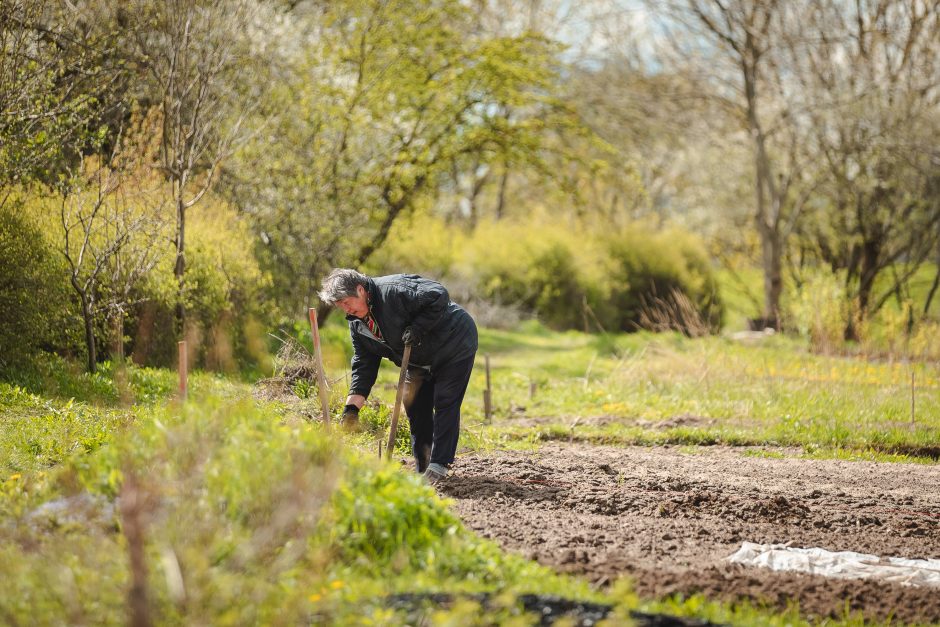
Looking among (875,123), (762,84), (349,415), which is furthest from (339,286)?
(762,84)

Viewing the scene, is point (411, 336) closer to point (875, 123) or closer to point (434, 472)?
point (434, 472)

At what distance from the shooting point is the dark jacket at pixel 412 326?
5.66 meters

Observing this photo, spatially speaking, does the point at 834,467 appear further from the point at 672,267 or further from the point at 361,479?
the point at 672,267

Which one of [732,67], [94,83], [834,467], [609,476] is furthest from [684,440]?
[732,67]

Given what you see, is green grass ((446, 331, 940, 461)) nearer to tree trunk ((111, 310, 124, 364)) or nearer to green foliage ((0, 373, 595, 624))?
green foliage ((0, 373, 595, 624))

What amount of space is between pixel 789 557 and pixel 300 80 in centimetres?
1181

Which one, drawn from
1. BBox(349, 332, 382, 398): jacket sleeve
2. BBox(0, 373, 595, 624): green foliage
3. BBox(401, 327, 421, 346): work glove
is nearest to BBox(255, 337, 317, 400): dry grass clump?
BBox(349, 332, 382, 398): jacket sleeve

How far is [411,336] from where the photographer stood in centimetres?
560

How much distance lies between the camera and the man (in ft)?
18.4

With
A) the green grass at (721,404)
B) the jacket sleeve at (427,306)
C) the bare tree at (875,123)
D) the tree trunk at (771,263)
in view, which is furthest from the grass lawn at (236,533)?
the bare tree at (875,123)

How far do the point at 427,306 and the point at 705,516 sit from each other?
2.08 metres

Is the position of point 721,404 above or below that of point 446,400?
below

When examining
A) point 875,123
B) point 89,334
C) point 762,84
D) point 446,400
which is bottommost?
point 446,400

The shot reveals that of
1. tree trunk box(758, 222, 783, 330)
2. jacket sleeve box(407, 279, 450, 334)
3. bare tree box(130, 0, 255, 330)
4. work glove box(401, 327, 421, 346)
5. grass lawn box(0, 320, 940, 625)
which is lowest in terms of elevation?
grass lawn box(0, 320, 940, 625)
